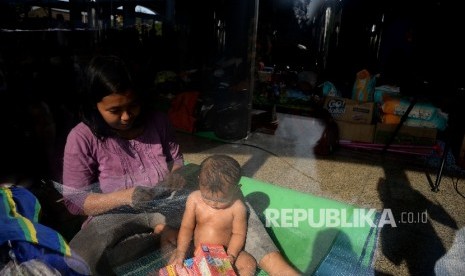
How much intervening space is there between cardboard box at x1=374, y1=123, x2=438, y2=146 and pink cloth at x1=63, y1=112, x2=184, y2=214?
3.03 m

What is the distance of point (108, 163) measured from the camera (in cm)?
143

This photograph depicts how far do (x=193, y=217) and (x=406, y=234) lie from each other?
5.08ft

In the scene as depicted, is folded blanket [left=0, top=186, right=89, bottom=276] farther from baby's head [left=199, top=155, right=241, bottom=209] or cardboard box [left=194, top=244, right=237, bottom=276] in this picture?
baby's head [left=199, top=155, right=241, bottom=209]

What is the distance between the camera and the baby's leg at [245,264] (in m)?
1.44

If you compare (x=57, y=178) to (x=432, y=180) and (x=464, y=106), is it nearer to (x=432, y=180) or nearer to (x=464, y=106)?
(x=432, y=180)

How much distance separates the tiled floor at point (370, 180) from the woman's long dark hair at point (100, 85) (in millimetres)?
1534

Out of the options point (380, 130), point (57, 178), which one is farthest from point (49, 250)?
point (380, 130)

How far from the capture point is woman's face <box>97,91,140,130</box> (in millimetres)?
1301

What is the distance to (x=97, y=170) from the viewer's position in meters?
1.44

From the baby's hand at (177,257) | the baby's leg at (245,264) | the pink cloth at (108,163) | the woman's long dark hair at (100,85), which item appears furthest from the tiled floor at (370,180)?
the woman's long dark hair at (100,85)

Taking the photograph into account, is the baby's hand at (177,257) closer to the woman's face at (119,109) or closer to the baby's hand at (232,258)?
the baby's hand at (232,258)

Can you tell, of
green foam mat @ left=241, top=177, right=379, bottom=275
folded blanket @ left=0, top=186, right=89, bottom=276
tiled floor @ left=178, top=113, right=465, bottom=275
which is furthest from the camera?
tiled floor @ left=178, top=113, right=465, bottom=275

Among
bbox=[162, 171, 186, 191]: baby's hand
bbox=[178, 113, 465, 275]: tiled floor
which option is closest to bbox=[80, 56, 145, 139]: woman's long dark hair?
bbox=[162, 171, 186, 191]: baby's hand

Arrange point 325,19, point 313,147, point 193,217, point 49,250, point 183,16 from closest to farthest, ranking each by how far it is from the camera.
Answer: point 49,250 < point 193,217 < point 313,147 < point 325,19 < point 183,16
